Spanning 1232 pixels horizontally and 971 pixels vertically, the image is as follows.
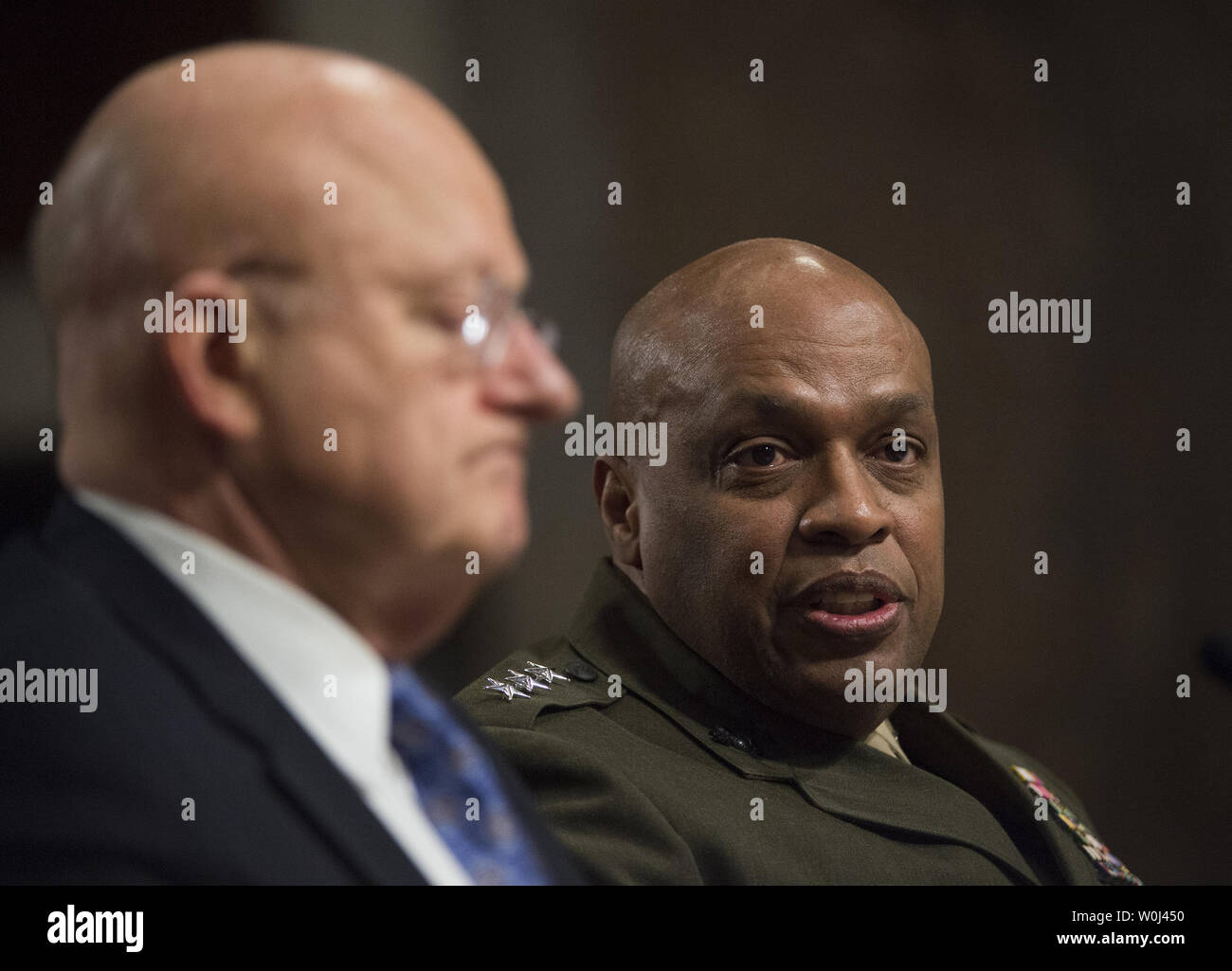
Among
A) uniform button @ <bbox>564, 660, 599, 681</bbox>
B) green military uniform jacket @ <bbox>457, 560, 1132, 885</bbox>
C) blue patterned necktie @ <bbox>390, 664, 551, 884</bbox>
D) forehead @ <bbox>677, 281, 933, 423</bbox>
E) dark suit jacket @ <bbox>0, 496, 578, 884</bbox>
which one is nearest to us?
dark suit jacket @ <bbox>0, 496, 578, 884</bbox>

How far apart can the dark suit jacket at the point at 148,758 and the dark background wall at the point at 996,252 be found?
714 millimetres

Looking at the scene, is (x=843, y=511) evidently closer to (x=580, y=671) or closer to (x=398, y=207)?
(x=580, y=671)

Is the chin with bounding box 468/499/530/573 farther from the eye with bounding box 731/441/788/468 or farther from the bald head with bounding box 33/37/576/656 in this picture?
the eye with bounding box 731/441/788/468

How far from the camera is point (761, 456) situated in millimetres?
1379

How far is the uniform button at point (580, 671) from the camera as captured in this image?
1471 mm

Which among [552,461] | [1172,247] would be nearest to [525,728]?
[552,461]

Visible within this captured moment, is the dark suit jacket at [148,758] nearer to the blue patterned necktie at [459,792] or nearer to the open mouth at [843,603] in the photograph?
the blue patterned necktie at [459,792]

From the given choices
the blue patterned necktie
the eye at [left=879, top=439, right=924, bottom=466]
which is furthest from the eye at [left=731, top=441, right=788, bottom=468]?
the blue patterned necktie

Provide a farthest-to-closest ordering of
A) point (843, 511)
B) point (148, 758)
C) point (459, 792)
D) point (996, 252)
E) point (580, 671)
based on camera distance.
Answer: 1. point (996, 252)
2. point (580, 671)
3. point (843, 511)
4. point (459, 792)
5. point (148, 758)

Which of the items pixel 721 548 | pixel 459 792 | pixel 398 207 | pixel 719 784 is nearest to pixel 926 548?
pixel 721 548

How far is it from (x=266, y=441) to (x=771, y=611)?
0.69 metres

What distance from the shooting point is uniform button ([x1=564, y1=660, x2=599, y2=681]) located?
4.83 ft

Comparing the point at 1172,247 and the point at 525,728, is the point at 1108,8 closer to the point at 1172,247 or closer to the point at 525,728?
the point at 1172,247

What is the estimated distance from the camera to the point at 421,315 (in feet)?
2.60
